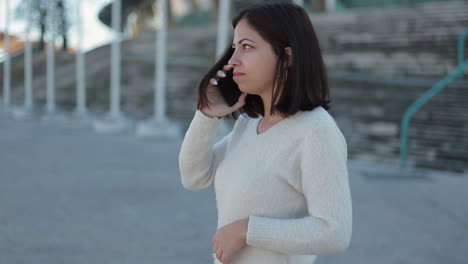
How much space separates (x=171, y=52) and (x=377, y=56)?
809 cm

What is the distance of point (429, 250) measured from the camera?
3.81 metres

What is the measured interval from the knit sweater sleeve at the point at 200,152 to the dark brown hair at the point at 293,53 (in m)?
0.22

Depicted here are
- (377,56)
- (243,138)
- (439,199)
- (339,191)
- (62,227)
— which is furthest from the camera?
(377,56)

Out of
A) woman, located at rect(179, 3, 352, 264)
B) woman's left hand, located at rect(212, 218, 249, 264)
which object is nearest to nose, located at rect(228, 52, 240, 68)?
woman, located at rect(179, 3, 352, 264)

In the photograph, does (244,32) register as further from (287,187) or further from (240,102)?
(287,187)

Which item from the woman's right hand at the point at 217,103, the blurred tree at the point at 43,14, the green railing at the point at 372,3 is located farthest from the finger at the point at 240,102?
the green railing at the point at 372,3

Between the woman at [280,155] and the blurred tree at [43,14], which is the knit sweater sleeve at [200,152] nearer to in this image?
the woman at [280,155]

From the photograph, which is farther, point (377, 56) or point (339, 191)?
point (377, 56)

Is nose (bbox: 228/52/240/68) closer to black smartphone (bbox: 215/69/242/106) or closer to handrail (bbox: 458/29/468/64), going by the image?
black smartphone (bbox: 215/69/242/106)

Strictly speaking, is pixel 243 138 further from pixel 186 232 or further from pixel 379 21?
pixel 379 21

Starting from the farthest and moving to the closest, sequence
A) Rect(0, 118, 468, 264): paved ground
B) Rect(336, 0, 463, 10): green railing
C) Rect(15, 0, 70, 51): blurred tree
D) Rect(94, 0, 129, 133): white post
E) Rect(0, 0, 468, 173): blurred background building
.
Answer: Rect(336, 0, 463, 10): green railing < Rect(15, 0, 70, 51): blurred tree < Rect(94, 0, 129, 133): white post < Rect(0, 0, 468, 173): blurred background building < Rect(0, 118, 468, 264): paved ground

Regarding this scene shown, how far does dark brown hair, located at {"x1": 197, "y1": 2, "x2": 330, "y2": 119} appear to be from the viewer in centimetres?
139

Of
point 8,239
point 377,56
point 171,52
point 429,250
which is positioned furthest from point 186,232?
point 171,52

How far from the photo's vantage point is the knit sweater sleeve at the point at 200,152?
5.08 feet
